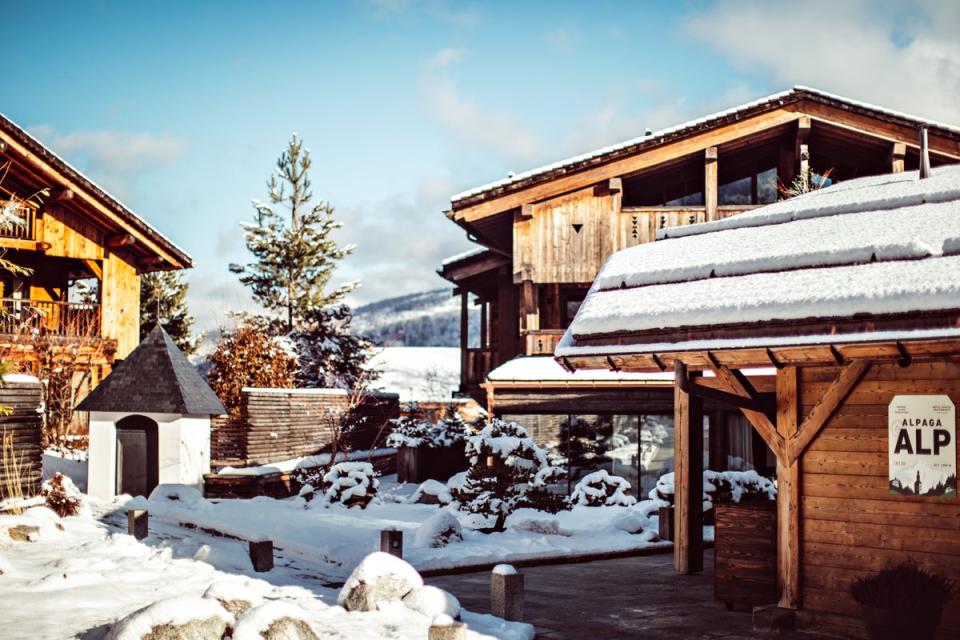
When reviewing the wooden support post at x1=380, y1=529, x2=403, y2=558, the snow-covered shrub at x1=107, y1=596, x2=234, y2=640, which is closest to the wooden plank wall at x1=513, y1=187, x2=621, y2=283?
the wooden support post at x1=380, y1=529, x2=403, y2=558

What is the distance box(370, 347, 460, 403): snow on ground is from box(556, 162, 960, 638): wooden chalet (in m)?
58.5

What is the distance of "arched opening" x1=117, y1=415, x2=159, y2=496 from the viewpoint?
2089 cm

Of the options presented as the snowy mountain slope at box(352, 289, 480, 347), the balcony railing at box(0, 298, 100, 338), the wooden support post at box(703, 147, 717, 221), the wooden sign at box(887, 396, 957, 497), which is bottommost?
the wooden sign at box(887, 396, 957, 497)

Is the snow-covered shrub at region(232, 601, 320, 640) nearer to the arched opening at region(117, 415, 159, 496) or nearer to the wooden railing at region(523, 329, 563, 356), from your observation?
the arched opening at region(117, 415, 159, 496)

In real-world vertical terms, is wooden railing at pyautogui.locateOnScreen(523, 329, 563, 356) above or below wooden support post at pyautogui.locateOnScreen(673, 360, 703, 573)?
above

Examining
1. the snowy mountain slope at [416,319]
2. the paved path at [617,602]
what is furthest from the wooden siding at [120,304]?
the snowy mountain slope at [416,319]

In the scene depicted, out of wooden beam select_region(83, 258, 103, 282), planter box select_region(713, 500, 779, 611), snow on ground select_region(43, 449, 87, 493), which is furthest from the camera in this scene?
wooden beam select_region(83, 258, 103, 282)

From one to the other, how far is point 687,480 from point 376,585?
15.0 feet

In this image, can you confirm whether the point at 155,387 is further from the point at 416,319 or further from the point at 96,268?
the point at 416,319

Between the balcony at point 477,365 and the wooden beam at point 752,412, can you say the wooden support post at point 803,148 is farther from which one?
the wooden beam at point 752,412

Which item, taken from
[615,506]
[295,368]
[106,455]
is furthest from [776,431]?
[295,368]

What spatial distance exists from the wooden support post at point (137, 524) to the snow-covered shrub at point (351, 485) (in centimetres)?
504

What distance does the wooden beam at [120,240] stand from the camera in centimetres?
2917

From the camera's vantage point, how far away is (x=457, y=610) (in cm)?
1123
